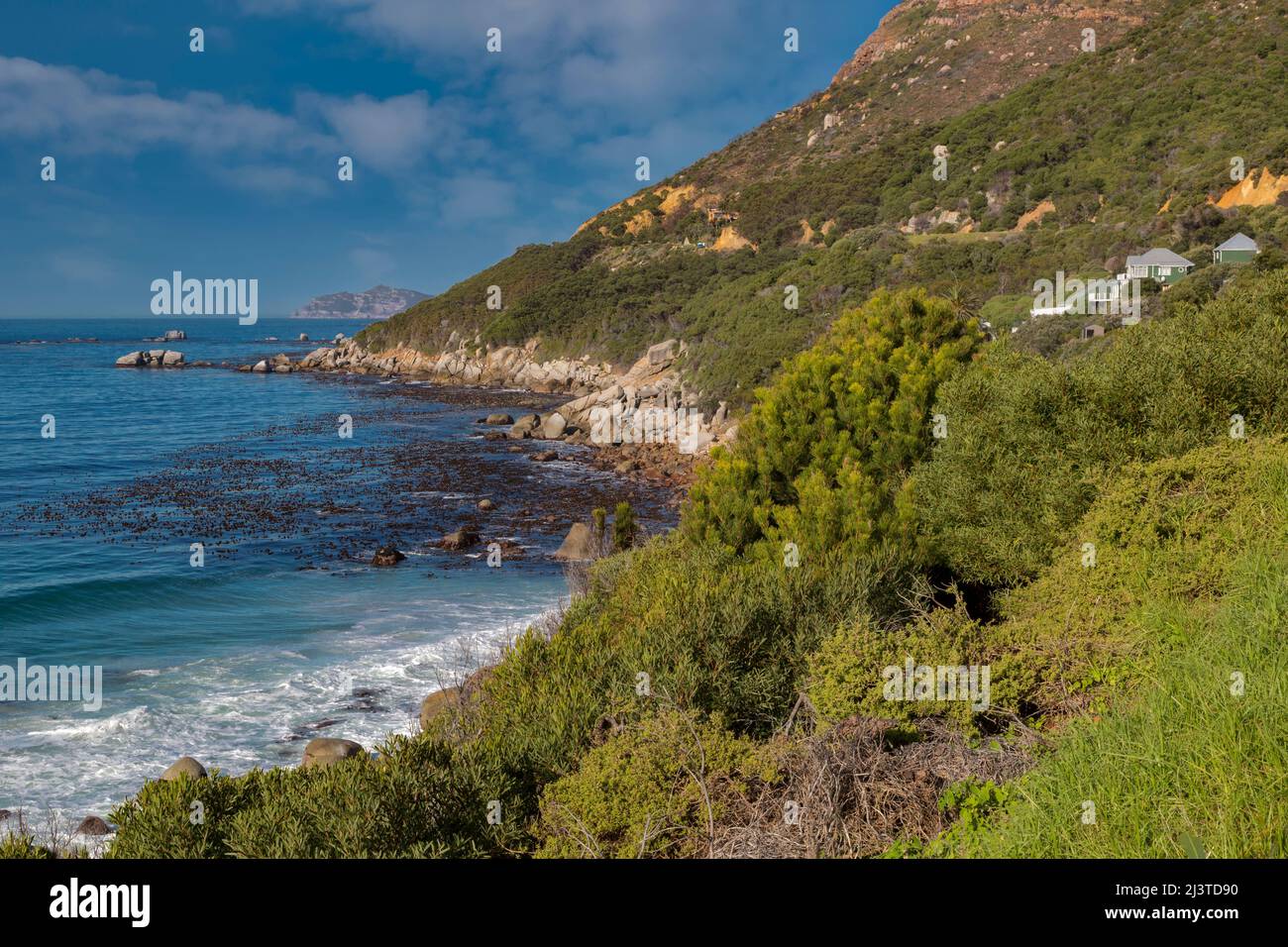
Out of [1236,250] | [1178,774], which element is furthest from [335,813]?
[1236,250]

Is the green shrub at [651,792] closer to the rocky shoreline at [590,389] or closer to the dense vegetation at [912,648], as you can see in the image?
the dense vegetation at [912,648]

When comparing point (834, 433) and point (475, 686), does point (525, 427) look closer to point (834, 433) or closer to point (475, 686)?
point (834, 433)

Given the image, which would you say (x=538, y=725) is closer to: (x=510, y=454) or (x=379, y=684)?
(x=379, y=684)

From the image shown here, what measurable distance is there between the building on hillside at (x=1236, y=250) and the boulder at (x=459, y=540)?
30.3 m

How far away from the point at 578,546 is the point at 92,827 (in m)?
15.4

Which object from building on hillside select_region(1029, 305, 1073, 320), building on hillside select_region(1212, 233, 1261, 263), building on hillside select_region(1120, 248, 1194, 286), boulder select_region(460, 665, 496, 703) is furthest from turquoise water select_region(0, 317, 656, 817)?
building on hillside select_region(1212, 233, 1261, 263)

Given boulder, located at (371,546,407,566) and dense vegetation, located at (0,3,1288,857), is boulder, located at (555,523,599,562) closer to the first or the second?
boulder, located at (371,546,407,566)

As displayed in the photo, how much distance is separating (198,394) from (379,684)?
215 feet

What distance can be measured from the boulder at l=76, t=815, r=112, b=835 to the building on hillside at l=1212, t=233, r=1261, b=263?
38.9m

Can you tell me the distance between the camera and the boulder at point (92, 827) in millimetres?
10891

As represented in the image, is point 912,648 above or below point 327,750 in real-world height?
above

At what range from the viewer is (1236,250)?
33625 mm

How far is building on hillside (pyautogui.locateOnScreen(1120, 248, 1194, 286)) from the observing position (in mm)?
33531

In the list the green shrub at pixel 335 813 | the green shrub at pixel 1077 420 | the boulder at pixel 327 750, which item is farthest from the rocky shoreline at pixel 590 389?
the green shrub at pixel 335 813
